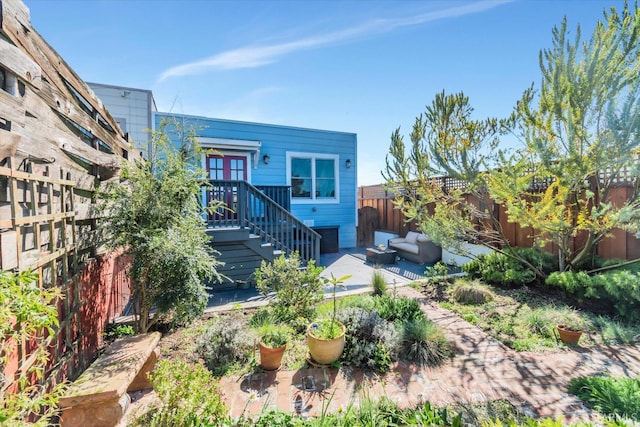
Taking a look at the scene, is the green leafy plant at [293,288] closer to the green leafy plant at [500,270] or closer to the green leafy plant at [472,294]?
the green leafy plant at [472,294]

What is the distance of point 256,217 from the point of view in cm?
661

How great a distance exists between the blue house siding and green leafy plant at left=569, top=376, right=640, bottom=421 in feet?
25.2

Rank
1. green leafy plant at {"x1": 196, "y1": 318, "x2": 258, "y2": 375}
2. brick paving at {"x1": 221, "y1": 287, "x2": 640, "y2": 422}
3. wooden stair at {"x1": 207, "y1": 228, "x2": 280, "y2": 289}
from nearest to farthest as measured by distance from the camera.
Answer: brick paving at {"x1": 221, "y1": 287, "x2": 640, "y2": 422}
green leafy plant at {"x1": 196, "y1": 318, "x2": 258, "y2": 375}
wooden stair at {"x1": 207, "y1": 228, "x2": 280, "y2": 289}

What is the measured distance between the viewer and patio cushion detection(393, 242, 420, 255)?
8169mm

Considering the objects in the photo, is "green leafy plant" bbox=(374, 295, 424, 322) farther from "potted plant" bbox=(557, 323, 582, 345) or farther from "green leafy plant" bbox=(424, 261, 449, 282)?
"green leafy plant" bbox=(424, 261, 449, 282)

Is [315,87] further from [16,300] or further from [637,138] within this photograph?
[16,300]

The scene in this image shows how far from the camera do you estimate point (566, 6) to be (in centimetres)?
432

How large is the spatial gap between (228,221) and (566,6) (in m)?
6.93

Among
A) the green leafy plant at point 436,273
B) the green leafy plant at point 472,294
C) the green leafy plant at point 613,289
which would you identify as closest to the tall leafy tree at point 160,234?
the green leafy plant at point 472,294

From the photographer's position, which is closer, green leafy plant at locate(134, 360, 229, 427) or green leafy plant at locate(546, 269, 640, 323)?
green leafy plant at locate(134, 360, 229, 427)

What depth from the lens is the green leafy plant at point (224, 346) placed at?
3082mm

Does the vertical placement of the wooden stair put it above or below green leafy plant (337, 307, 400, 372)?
above

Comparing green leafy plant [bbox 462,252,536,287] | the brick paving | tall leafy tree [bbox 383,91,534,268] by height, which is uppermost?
tall leafy tree [bbox 383,91,534,268]


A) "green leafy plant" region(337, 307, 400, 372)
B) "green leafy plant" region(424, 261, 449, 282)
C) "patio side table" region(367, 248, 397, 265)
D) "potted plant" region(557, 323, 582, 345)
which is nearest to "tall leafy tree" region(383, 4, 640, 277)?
"green leafy plant" region(424, 261, 449, 282)
